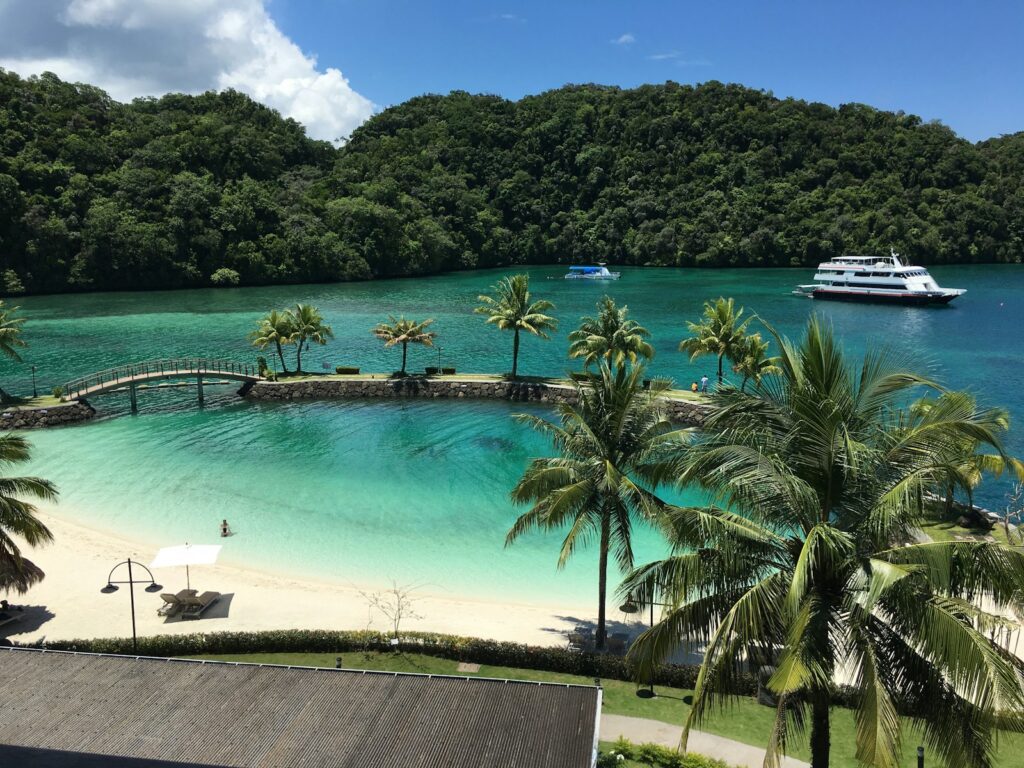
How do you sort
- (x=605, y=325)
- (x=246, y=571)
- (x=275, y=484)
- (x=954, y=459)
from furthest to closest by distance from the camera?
(x=605, y=325)
(x=275, y=484)
(x=246, y=571)
(x=954, y=459)

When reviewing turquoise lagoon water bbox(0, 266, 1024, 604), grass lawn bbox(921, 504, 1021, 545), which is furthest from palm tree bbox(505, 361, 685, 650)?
grass lawn bbox(921, 504, 1021, 545)

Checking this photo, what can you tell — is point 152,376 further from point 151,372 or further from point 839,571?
point 839,571

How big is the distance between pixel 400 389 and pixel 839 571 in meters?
40.7

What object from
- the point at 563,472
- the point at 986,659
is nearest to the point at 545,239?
the point at 563,472

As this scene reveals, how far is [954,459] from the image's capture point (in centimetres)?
950

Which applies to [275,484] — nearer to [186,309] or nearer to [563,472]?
[563,472]

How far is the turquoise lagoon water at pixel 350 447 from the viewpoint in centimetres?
2605

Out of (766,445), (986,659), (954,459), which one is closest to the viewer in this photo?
(986,659)

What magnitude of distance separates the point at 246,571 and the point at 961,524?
23.5 metres

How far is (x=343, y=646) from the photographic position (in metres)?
18.8

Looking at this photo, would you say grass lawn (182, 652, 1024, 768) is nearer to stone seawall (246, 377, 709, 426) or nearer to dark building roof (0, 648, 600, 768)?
dark building roof (0, 648, 600, 768)

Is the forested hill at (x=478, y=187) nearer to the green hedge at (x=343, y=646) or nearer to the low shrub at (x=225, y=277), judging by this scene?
the low shrub at (x=225, y=277)

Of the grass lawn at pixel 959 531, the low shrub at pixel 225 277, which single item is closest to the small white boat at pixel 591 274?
the low shrub at pixel 225 277

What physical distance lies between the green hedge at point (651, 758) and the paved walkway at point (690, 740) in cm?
84
